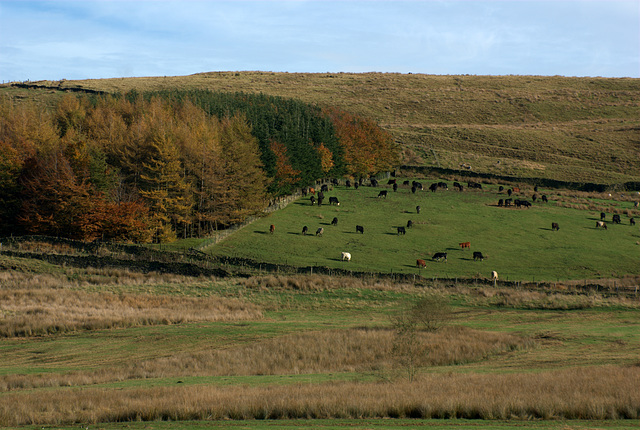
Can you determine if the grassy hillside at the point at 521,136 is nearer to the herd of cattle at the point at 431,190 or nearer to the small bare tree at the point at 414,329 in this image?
the herd of cattle at the point at 431,190

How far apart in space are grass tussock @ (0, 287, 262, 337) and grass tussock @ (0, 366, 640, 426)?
15.8 meters

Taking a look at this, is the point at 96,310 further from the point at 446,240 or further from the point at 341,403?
the point at 446,240

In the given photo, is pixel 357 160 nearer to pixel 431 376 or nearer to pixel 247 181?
pixel 247 181

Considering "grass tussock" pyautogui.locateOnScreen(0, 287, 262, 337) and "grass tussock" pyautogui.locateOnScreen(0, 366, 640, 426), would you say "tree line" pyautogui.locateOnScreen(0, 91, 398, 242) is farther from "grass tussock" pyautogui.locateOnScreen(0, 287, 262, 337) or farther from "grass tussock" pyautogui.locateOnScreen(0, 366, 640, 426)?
"grass tussock" pyautogui.locateOnScreen(0, 366, 640, 426)

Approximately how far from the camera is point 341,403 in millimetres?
17828

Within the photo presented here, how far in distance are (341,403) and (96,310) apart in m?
25.9

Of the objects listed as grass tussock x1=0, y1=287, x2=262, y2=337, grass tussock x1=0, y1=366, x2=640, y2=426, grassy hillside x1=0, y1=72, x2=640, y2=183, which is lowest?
grass tussock x1=0, y1=287, x2=262, y2=337

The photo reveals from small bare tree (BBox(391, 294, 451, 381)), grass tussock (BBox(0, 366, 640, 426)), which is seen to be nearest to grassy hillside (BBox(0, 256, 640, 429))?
grass tussock (BBox(0, 366, 640, 426))

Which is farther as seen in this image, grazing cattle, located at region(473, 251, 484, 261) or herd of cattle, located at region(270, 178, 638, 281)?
grazing cattle, located at region(473, 251, 484, 261)

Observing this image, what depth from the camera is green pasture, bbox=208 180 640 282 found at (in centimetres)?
6091

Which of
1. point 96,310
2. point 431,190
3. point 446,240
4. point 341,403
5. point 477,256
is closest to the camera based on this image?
point 341,403

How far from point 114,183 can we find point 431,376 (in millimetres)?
61454

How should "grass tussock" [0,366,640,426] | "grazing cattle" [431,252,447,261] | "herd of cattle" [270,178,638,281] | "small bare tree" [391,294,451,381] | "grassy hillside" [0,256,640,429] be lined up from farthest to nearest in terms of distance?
1. "herd of cattle" [270,178,638,281]
2. "grazing cattle" [431,252,447,261]
3. "small bare tree" [391,294,451,381]
4. "grassy hillside" [0,256,640,429]
5. "grass tussock" [0,366,640,426]

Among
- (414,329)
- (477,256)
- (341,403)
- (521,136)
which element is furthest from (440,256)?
(521,136)
